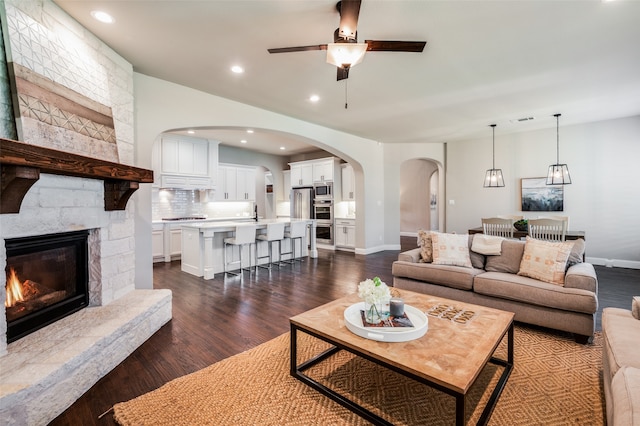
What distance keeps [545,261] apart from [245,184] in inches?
276

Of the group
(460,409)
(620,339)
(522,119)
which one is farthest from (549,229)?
(460,409)

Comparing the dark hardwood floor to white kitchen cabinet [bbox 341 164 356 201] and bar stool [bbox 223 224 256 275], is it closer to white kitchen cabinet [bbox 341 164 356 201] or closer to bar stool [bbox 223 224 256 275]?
bar stool [bbox 223 224 256 275]

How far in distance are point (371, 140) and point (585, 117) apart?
13.4 feet

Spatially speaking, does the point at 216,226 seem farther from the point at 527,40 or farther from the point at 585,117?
the point at 585,117

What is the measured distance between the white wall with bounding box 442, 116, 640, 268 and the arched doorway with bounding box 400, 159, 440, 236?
336 cm

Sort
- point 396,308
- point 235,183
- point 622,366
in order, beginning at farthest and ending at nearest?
A: 1. point 235,183
2. point 396,308
3. point 622,366

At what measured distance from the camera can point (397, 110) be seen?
15.9 feet

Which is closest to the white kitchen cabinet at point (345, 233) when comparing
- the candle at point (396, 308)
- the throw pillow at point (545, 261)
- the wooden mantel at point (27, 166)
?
the throw pillow at point (545, 261)

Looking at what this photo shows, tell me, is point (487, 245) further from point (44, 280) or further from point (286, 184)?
A: point (286, 184)

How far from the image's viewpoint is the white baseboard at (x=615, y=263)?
5293mm

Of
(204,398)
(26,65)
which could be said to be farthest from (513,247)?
(26,65)

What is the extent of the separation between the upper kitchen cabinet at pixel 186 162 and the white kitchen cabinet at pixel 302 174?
88.0 inches

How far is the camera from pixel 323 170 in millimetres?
7809

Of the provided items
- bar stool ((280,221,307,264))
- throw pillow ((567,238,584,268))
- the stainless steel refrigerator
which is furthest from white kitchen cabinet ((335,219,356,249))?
throw pillow ((567,238,584,268))
